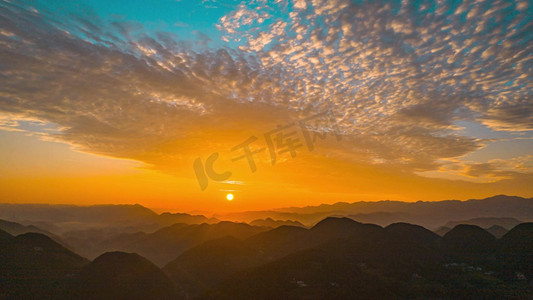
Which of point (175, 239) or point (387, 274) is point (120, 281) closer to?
point (387, 274)

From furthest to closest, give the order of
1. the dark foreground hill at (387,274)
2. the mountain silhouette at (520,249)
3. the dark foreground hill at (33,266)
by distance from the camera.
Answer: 1. the dark foreground hill at (33,266)
2. the mountain silhouette at (520,249)
3. the dark foreground hill at (387,274)

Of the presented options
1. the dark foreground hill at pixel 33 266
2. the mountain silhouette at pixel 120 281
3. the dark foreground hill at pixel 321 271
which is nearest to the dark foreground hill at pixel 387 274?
the dark foreground hill at pixel 321 271

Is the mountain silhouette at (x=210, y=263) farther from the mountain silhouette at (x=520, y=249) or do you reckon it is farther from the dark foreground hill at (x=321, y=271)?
the mountain silhouette at (x=520, y=249)

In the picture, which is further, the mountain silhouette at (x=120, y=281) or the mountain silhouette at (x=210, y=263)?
the mountain silhouette at (x=210, y=263)

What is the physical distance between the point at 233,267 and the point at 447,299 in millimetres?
56578

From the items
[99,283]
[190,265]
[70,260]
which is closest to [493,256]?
[190,265]

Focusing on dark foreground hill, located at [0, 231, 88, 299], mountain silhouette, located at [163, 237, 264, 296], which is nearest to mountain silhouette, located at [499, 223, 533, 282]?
mountain silhouette, located at [163, 237, 264, 296]

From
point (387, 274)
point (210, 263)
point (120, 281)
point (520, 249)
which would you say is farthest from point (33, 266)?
point (520, 249)

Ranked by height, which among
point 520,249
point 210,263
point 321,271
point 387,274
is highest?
point 520,249

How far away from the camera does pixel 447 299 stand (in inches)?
1890

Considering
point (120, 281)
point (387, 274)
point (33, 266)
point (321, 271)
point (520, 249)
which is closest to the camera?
point (321, 271)

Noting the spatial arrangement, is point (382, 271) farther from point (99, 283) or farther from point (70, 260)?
point (70, 260)

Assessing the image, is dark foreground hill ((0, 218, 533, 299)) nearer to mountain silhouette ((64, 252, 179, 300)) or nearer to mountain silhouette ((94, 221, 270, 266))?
mountain silhouette ((64, 252, 179, 300))

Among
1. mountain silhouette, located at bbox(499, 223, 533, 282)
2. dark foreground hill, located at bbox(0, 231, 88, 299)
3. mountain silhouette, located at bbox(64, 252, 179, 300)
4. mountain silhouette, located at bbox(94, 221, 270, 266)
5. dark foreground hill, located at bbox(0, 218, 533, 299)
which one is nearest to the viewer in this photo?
dark foreground hill, located at bbox(0, 218, 533, 299)
